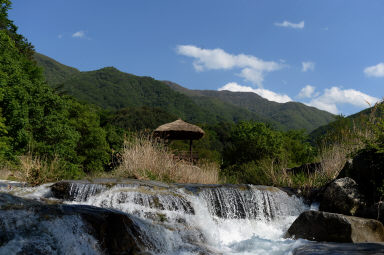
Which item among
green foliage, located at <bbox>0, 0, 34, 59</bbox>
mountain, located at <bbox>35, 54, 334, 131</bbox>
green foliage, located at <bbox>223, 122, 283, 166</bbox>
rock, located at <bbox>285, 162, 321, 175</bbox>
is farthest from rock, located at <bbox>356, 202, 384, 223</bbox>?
mountain, located at <bbox>35, 54, 334, 131</bbox>

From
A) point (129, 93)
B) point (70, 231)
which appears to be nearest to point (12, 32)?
point (70, 231)

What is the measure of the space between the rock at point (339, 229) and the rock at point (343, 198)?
134cm

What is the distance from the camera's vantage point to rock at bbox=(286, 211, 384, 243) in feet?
18.3

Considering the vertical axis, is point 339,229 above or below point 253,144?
below

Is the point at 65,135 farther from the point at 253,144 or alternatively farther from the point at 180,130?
the point at 253,144

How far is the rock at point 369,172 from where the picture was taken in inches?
291

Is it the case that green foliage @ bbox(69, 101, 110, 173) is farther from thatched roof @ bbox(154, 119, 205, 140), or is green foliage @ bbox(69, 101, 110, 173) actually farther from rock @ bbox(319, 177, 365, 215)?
rock @ bbox(319, 177, 365, 215)

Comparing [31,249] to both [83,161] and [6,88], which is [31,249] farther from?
[83,161]

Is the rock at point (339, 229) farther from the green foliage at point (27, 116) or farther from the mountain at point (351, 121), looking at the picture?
the green foliage at point (27, 116)

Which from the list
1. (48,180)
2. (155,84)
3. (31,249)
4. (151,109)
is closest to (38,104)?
(48,180)

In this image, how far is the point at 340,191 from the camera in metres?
7.29

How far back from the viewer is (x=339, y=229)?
223 inches

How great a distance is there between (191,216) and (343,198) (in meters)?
3.58

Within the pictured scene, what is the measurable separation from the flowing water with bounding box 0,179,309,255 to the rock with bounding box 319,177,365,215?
0.95 metres
